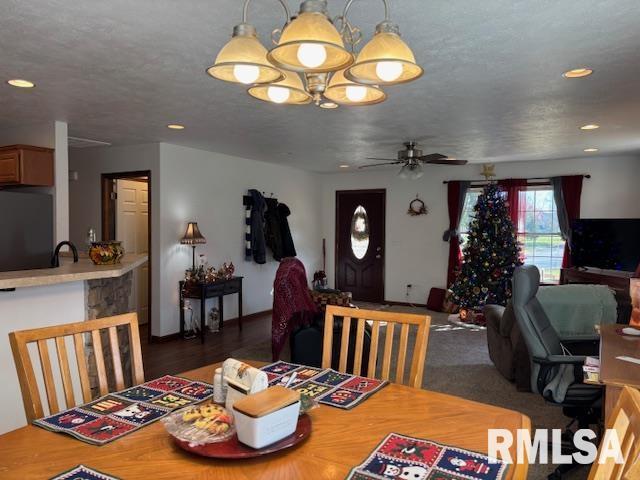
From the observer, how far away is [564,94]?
3473 mm

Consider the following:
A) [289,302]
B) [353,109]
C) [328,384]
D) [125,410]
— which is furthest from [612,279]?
[125,410]

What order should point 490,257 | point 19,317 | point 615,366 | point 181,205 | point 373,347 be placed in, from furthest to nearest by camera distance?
1. point 490,257
2. point 181,205
3. point 19,317
4. point 615,366
5. point 373,347

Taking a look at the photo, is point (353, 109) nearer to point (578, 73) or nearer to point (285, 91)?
point (578, 73)

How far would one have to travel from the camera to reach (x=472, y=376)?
14.4 ft

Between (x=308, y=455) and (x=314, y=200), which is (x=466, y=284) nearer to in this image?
(x=314, y=200)

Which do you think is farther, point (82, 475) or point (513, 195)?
point (513, 195)

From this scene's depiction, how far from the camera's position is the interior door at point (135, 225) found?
6.18 meters

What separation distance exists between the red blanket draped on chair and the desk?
7.33ft

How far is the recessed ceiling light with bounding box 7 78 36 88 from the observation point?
315 cm

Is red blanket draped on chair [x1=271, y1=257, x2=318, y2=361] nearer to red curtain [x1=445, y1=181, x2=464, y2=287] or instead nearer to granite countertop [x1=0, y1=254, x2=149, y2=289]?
granite countertop [x1=0, y1=254, x2=149, y2=289]

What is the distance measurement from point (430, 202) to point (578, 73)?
16.1ft

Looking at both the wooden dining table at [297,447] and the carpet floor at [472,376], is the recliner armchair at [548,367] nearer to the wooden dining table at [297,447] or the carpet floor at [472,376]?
the carpet floor at [472,376]

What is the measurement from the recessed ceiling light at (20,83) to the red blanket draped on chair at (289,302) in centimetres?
228

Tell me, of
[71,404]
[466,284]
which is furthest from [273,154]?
[71,404]
